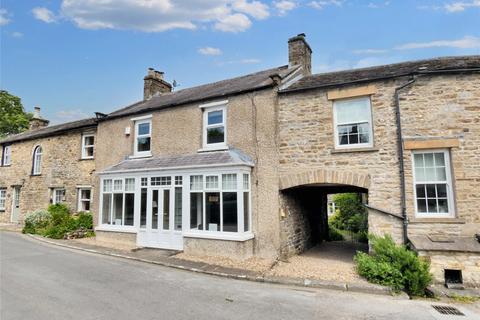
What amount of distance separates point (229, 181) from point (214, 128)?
2.64 m

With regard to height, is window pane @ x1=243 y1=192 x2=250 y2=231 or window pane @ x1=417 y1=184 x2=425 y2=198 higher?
window pane @ x1=417 y1=184 x2=425 y2=198

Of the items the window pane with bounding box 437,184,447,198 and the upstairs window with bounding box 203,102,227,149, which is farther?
the upstairs window with bounding box 203,102,227,149

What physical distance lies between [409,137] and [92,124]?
15.5m

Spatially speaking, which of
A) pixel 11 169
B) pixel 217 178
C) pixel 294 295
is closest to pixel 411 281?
pixel 294 295

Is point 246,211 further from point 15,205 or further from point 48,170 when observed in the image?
point 15,205

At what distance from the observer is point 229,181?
10469mm

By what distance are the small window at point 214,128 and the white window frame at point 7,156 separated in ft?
58.8

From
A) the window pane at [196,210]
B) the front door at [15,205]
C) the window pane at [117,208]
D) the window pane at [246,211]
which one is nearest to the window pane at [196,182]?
the window pane at [196,210]

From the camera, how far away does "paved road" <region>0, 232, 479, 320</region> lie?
5.62 metres

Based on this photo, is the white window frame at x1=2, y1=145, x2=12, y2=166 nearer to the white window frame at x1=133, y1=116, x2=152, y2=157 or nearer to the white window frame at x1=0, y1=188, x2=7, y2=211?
the white window frame at x1=0, y1=188, x2=7, y2=211

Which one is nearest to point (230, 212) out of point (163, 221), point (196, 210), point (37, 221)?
point (196, 210)

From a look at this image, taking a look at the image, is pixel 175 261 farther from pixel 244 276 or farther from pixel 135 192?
pixel 135 192

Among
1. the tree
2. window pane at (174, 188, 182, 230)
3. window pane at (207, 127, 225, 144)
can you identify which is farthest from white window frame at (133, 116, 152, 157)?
the tree

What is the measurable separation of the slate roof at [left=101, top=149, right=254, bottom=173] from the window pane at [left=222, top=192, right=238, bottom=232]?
1.20m
